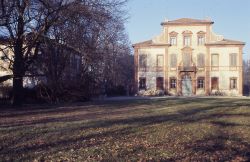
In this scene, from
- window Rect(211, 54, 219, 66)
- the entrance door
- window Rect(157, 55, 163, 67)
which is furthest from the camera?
window Rect(157, 55, 163, 67)

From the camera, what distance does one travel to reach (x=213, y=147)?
34.3 ft

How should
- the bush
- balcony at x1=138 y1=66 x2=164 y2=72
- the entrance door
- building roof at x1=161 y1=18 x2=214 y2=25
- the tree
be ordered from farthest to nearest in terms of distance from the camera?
balcony at x1=138 y1=66 x2=164 y2=72 < the entrance door < building roof at x1=161 y1=18 x2=214 y2=25 < the bush < the tree

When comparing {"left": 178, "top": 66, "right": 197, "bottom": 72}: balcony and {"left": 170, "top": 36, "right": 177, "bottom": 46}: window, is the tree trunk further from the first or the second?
{"left": 170, "top": 36, "right": 177, "bottom": 46}: window

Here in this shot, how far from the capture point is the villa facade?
6216 cm

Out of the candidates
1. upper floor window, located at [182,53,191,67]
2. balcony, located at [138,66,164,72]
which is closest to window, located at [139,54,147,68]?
balcony, located at [138,66,164,72]

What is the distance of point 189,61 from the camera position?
63.2m

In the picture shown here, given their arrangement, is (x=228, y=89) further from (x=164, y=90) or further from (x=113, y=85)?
(x=113, y=85)

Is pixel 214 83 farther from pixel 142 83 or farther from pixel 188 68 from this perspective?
pixel 142 83

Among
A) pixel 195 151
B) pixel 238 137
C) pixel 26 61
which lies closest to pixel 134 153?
pixel 195 151

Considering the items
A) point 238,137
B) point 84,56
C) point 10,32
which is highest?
point 10,32

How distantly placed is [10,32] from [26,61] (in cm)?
392

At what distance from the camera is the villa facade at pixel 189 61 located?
204 ft

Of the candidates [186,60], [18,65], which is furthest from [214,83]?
[18,65]

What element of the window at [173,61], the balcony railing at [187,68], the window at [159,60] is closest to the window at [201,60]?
the balcony railing at [187,68]
